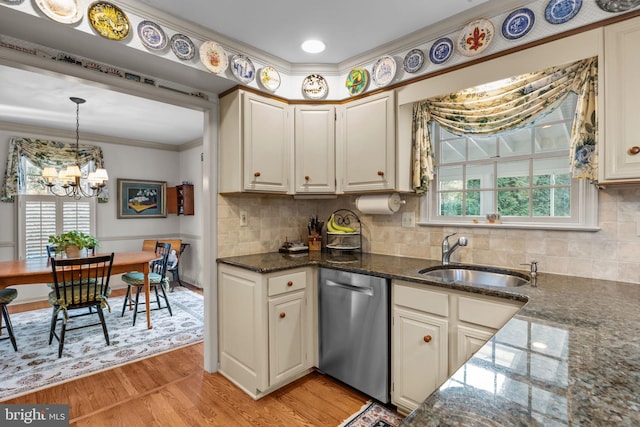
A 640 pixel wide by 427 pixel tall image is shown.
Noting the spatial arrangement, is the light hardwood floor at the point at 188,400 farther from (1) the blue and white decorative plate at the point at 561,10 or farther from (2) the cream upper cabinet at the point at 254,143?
(1) the blue and white decorative plate at the point at 561,10

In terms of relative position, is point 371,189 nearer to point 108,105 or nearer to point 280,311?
point 280,311

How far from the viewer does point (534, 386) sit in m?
0.69

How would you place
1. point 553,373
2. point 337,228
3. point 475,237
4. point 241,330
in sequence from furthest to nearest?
1. point 337,228
2. point 241,330
3. point 475,237
4. point 553,373

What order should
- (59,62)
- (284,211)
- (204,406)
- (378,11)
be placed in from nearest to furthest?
(59,62) < (378,11) < (204,406) < (284,211)

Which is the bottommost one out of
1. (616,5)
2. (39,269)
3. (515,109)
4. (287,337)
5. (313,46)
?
(287,337)

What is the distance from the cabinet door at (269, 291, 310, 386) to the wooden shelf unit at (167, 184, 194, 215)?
12.4ft

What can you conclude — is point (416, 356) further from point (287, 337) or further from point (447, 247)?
point (287, 337)

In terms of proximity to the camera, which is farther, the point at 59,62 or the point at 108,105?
the point at 108,105

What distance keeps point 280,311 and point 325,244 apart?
1015 mm

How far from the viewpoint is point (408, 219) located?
254 centimetres

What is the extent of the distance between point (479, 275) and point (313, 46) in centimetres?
195

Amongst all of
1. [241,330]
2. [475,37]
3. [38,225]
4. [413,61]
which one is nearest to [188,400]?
[241,330]

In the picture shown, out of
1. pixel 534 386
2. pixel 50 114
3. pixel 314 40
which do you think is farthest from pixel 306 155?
pixel 50 114

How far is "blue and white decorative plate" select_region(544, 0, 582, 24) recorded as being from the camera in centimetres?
164
